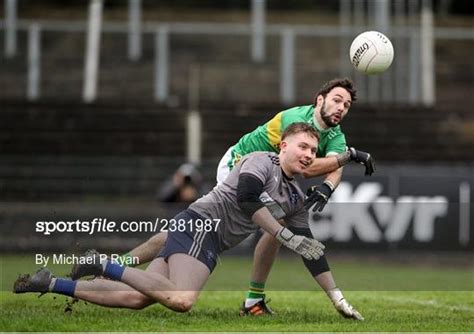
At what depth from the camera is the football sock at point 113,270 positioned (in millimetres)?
Answer: 9367

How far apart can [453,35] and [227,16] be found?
8368mm

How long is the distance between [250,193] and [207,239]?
1.65ft

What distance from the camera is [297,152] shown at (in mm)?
9727

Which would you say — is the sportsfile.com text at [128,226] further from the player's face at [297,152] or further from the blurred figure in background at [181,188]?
the blurred figure in background at [181,188]

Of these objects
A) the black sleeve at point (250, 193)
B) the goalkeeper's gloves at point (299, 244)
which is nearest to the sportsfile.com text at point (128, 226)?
the black sleeve at point (250, 193)

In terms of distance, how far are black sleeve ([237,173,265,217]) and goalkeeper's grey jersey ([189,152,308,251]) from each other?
0.31 ft

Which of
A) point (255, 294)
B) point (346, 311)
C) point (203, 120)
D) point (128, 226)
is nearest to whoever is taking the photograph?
point (346, 311)

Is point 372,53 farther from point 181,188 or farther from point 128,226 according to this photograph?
Answer: point 181,188

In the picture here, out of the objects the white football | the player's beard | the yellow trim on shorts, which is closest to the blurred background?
the yellow trim on shorts

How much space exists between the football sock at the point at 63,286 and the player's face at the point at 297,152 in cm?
185

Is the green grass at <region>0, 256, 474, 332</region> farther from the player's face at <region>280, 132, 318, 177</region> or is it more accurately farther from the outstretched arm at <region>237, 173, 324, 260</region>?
the player's face at <region>280, 132, 318, 177</region>

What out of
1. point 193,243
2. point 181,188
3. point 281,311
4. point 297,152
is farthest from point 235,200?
point 181,188

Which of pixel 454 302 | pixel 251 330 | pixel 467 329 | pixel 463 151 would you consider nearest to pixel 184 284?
pixel 251 330

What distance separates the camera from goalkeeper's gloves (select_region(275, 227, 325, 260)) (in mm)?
9461
